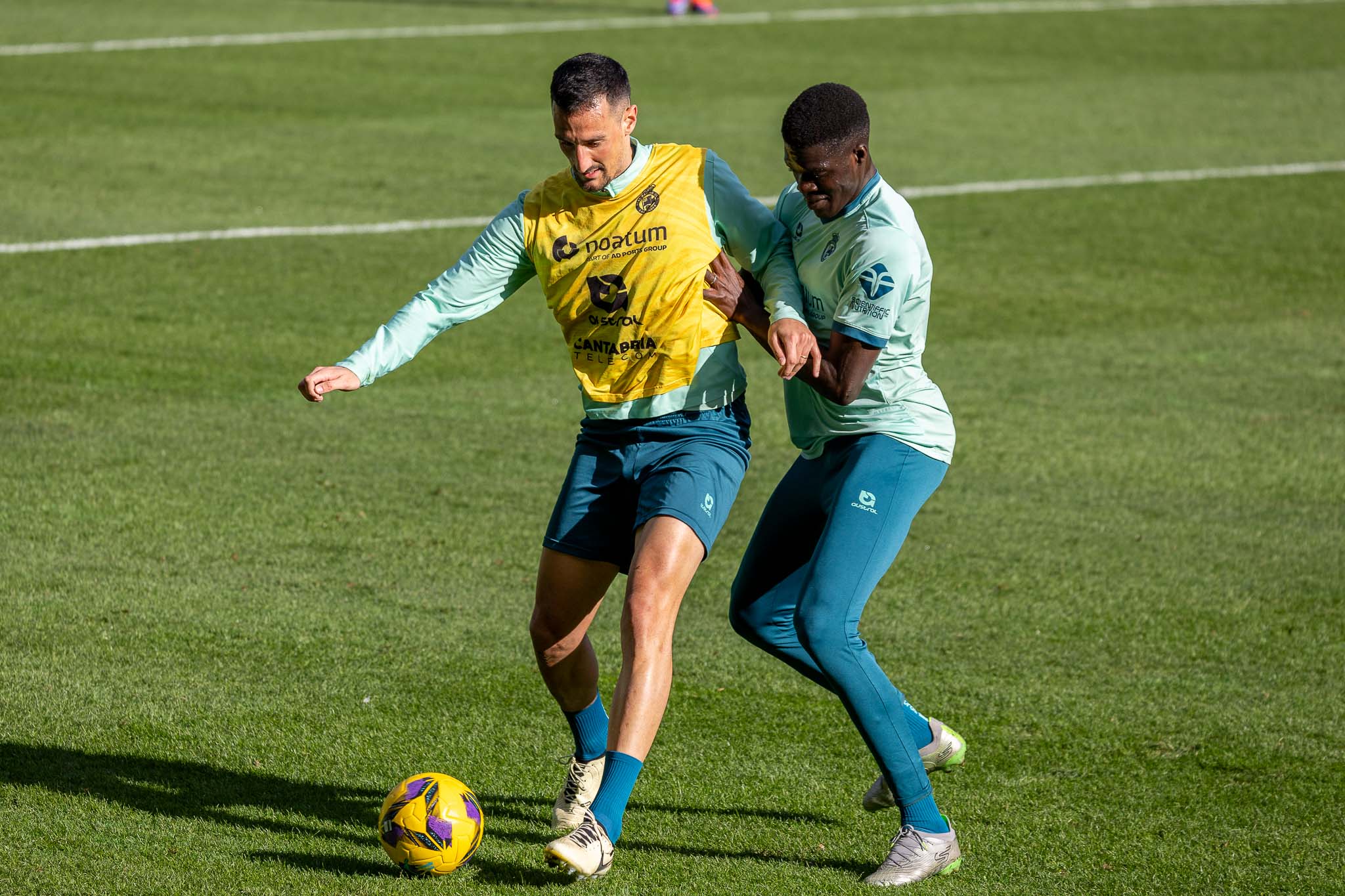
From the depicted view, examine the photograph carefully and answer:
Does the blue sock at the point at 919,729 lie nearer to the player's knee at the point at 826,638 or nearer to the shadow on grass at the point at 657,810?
the shadow on grass at the point at 657,810

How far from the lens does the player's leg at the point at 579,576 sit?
569 centimetres

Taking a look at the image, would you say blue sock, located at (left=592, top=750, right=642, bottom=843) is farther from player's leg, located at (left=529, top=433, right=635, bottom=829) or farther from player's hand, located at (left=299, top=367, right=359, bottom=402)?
player's hand, located at (left=299, top=367, right=359, bottom=402)

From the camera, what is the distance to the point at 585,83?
5.39m

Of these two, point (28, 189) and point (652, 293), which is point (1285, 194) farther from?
point (652, 293)

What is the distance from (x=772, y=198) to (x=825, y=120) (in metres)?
12.9

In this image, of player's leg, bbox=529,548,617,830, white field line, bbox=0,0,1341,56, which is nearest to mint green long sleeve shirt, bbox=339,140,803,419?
player's leg, bbox=529,548,617,830

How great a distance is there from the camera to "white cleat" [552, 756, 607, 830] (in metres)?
5.78

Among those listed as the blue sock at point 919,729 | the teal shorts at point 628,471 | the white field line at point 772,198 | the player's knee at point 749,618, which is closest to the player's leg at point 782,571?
the player's knee at point 749,618

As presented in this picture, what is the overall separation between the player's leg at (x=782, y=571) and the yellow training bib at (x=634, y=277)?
0.57m

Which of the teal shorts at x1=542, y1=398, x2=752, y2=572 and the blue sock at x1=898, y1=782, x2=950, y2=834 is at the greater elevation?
the teal shorts at x1=542, y1=398, x2=752, y2=572

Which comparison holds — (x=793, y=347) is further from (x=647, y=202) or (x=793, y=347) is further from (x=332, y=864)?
(x=332, y=864)

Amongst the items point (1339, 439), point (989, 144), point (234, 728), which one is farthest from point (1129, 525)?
point (989, 144)

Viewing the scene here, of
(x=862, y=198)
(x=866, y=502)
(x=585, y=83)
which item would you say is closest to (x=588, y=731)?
(x=866, y=502)

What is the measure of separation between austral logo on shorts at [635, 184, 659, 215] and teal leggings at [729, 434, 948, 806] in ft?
3.36
